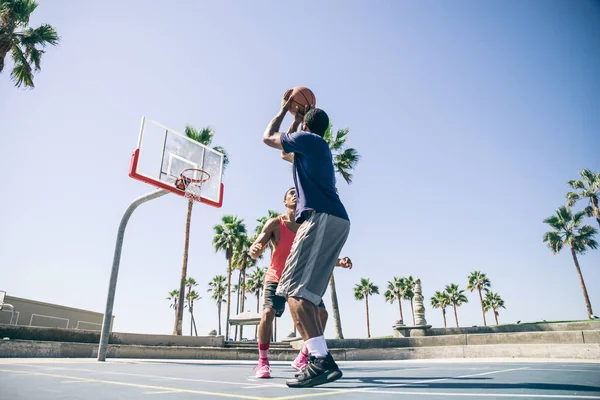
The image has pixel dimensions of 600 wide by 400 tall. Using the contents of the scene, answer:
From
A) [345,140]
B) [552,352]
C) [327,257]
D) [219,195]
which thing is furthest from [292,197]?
[345,140]

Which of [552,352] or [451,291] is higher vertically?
[451,291]

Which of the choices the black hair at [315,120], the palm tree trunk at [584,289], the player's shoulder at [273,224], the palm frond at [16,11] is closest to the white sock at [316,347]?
the black hair at [315,120]

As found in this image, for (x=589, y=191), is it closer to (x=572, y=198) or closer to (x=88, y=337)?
(x=572, y=198)

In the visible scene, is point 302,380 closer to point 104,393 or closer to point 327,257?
point 327,257

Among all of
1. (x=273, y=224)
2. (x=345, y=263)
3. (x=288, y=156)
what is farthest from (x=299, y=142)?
(x=273, y=224)

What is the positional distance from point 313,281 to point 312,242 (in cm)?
27

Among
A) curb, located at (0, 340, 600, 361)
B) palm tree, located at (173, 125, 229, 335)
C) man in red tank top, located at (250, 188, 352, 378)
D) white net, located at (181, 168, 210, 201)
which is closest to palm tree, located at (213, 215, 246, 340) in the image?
palm tree, located at (173, 125, 229, 335)

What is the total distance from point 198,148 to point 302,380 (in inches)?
409

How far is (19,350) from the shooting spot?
9344 millimetres

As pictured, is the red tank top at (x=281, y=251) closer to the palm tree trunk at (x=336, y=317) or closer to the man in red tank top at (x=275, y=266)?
the man in red tank top at (x=275, y=266)

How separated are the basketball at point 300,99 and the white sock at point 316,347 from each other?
2.06m

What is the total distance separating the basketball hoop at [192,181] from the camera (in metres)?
10.2

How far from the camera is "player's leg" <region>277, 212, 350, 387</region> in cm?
224

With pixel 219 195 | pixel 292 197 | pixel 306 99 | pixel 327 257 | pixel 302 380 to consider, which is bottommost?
pixel 302 380
